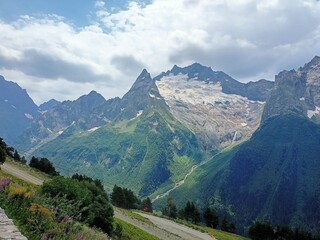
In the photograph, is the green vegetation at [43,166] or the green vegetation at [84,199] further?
the green vegetation at [43,166]

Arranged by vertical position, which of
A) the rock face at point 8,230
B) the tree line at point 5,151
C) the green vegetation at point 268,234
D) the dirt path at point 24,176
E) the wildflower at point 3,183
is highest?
the tree line at point 5,151

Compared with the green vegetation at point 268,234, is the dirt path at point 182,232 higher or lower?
higher

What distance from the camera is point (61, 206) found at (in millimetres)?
19062

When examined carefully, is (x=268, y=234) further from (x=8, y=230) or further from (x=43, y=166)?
(x=8, y=230)

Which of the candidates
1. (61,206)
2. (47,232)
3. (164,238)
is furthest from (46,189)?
(164,238)

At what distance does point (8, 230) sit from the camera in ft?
41.2

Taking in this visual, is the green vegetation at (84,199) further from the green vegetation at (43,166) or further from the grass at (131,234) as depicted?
the green vegetation at (43,166)

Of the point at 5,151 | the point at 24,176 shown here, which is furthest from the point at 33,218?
the point at 5,151

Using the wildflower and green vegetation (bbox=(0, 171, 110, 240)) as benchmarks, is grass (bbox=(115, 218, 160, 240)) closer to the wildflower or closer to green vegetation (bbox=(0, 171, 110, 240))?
the wildflower

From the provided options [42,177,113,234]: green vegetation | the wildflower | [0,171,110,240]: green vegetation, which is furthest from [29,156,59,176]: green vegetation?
[0,171,110,240]: green vegetation

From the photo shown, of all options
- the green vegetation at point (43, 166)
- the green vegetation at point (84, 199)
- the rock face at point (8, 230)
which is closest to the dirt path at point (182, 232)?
the green vegetation at point (84, 199)

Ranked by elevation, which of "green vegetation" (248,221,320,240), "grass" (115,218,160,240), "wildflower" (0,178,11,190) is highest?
"wildflower" (0,178,11,190)

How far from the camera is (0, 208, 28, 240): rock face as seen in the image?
11795 millimetres

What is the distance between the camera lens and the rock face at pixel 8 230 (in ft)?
38.7
